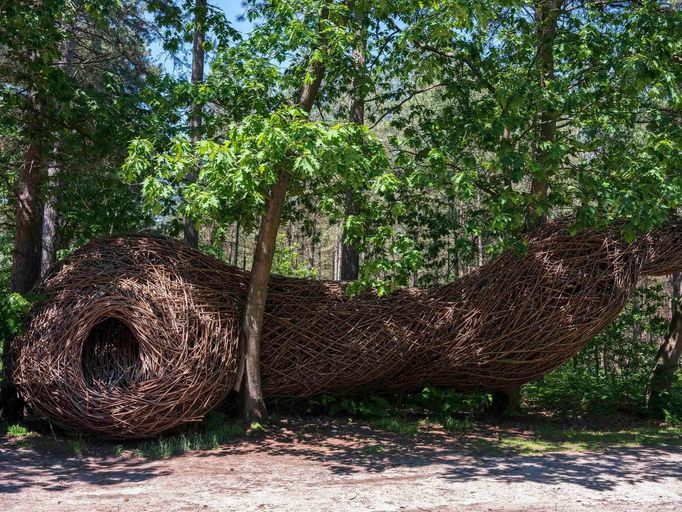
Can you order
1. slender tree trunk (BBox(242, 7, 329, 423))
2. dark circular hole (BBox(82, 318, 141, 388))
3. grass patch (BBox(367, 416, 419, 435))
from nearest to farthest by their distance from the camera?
dark circular hole (BBox(82, 318, 141, 388))
slender tree trunk (BBox(242, 7, 329, 423))
grass patch (BBox(367, 416, 419, 435))

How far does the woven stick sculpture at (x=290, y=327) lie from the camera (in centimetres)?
835

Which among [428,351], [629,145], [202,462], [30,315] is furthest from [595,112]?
[30,315]

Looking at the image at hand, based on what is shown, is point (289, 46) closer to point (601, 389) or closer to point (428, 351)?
point (428, 351)

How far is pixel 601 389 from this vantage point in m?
12.4

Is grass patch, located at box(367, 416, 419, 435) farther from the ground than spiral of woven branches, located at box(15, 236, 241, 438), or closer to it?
closer to it

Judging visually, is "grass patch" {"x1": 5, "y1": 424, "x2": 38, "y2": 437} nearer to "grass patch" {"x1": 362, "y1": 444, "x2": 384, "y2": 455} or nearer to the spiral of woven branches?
the spiral of woven branches

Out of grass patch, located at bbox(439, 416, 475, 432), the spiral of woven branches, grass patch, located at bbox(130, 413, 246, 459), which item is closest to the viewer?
grass patch, located at bbox(130, 413, 246, 459)

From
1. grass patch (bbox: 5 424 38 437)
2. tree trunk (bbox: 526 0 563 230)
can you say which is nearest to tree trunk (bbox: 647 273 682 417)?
tree trunk (bbox: 526 0 563 230)

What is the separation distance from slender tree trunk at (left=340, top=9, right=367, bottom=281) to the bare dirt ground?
2683 millimetres

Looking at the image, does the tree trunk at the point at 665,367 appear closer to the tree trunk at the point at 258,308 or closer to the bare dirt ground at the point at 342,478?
the bare dirt ground at the point at 342,478

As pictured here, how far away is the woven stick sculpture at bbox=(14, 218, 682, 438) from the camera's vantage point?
835 centimetres

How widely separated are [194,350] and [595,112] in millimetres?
6228

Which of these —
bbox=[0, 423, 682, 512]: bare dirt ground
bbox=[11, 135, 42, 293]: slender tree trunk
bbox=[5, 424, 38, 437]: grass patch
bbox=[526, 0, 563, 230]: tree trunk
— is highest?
bbox=[526, 0, 563, 230]: tree trunk

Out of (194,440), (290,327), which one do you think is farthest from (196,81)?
(194,440)
